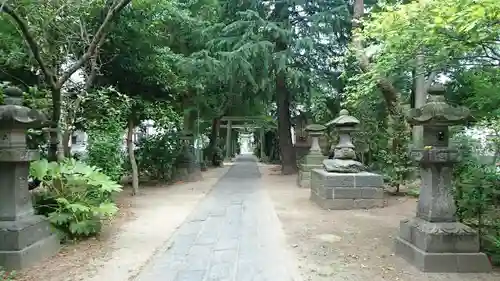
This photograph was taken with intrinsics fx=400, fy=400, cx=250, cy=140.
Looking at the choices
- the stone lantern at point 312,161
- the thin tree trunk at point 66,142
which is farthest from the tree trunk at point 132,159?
the stone lantern at point 312,161

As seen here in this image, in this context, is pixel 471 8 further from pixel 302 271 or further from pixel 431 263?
pixel 302 271

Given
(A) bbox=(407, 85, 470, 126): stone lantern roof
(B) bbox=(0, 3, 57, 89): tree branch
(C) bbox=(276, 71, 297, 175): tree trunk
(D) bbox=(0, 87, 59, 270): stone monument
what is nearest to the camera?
(D) bbox=(0, 87, 59, 270): stone monument

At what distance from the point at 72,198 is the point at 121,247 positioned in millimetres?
1059

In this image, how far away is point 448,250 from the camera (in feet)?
14.4

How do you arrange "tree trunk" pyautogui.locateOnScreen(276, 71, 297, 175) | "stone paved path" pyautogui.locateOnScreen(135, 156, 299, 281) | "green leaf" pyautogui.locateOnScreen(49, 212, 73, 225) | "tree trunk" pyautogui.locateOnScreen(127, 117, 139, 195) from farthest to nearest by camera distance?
"tree trunk" pyautogui.locateOnScreen(276, 71, 297, 175) → "tree trunk" pyautogui.locateOnScreen(127, 117, 139, 195) → "green leaf" pyautogui.locateOnScreen(49, 212, 73, 225) → "stone paved path" pyautogui.locateOnScreen(135, 156, 299, 281)

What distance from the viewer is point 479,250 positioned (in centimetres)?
447

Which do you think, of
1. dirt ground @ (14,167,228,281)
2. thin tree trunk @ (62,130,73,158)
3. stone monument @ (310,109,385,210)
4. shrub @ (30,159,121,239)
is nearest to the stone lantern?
stone monument @ (310,109,385,210)

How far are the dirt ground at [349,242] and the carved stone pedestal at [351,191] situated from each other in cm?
25

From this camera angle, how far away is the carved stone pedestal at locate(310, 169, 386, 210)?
836cm

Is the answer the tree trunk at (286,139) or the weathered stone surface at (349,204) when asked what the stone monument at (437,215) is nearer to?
the weathered stone surface at (349,204)

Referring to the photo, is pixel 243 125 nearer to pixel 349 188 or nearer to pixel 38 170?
pixel 349 188

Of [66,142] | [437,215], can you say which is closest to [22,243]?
[66,142]

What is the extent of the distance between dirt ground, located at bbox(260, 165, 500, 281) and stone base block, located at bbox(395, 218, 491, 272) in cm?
11

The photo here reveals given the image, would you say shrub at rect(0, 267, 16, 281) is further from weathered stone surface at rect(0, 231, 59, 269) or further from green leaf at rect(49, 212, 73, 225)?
green leaf at rect(49, 212, 73, 225)
